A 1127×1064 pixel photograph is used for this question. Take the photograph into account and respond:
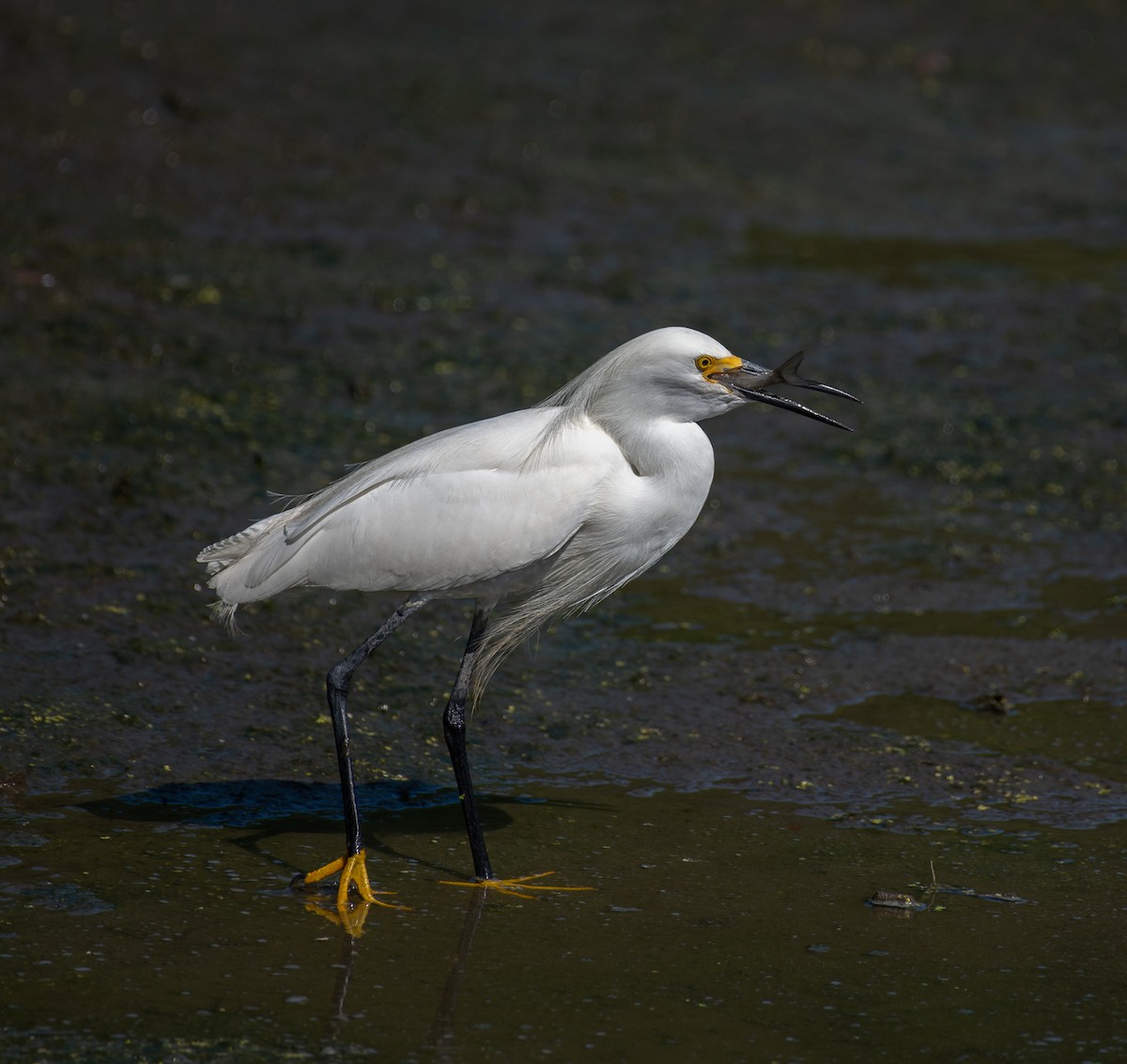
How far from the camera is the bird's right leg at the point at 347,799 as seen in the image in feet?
12.7

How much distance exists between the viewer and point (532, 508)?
4.03m

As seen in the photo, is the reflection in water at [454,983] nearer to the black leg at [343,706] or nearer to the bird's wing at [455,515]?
the black leg at [343,706]

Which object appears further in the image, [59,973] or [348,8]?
[348,8]

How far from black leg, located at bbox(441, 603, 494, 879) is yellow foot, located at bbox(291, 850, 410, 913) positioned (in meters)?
0.25

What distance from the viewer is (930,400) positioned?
7.64 metres

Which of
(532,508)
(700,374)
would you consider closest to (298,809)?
(532,508)

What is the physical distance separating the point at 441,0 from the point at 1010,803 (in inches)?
352

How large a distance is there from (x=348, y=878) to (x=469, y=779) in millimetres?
433

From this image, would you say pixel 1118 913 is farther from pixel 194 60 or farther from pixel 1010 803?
pixel 194 60

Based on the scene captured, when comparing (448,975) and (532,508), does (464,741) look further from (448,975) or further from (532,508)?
(448,975)

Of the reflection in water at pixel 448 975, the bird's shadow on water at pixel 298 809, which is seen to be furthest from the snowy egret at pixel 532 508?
the bird's shadow on water at pixel 298 809

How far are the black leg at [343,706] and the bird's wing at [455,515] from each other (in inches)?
4.6

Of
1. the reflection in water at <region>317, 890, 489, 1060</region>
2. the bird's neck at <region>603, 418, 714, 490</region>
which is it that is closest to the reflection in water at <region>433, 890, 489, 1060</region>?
the reflection in water at <region>317, 890, 489, 1060</region>

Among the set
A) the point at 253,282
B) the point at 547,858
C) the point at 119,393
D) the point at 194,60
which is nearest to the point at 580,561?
the point at 547,858
